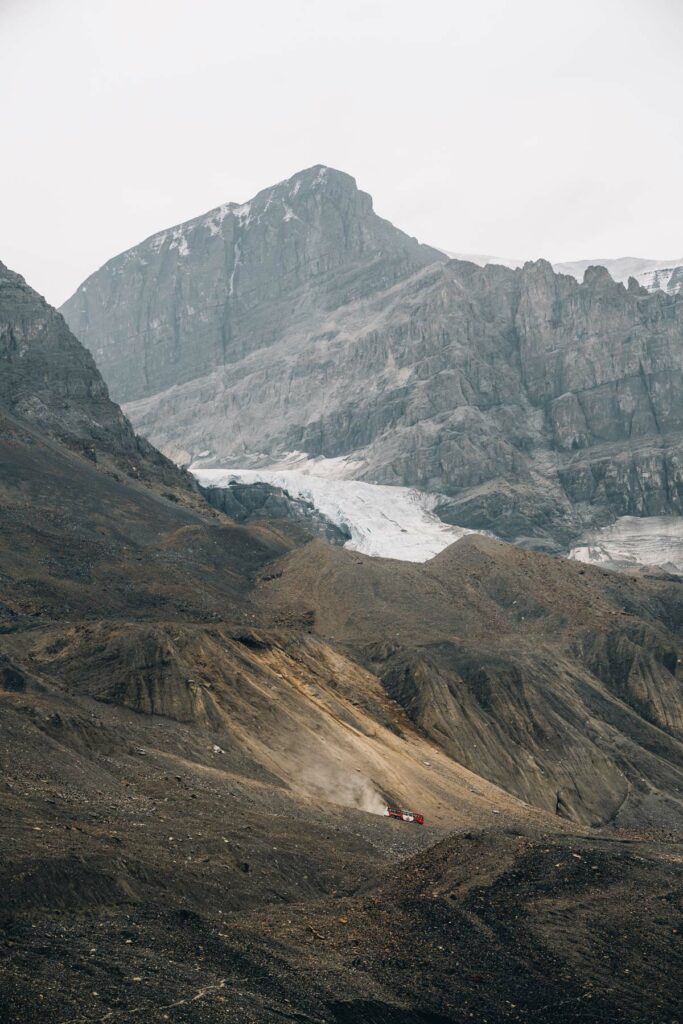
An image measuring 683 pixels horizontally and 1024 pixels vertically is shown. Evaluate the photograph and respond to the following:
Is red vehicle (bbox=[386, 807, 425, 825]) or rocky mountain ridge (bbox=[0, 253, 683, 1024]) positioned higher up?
rocky mountain ridge (bbox=[0, 253, 683, 1024])

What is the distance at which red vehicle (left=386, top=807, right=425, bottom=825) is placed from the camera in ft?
221

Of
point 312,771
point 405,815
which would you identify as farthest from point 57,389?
point 405,815

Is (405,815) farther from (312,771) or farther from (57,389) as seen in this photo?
(57,389)

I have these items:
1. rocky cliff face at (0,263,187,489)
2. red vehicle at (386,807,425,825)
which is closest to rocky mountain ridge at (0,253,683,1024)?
red vehicle at (386,807,425,825)

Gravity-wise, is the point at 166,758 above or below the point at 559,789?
above

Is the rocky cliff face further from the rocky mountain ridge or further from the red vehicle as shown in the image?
the red vehicle

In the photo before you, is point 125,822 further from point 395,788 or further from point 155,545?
point 155,545

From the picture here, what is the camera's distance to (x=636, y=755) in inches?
3868

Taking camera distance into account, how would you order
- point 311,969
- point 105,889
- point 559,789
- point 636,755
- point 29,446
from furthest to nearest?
point 29,446 → point 636,755 → point 559,789 → point 105,889 → point 311,969

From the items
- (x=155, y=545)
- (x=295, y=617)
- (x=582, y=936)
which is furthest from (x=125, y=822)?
(x=155, y=545)

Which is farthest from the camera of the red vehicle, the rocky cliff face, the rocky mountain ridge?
the rocky cliff face

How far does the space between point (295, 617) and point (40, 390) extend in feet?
233

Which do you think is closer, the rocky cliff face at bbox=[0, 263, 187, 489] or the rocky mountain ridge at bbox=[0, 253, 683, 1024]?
the rocky mountain ridge at bbox=[0, 253, 683, 1024]

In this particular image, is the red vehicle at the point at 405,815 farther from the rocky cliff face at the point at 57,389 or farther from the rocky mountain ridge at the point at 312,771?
the rocky cliff face at the point at 57,389
